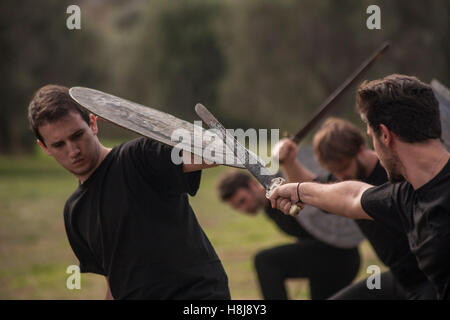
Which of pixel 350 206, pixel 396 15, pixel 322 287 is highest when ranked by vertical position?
pixel 396 15

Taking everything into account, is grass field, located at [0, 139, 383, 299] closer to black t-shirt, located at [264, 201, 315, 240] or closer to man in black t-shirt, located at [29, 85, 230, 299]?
black t-shirt, located at [264, 201, 315, 240]

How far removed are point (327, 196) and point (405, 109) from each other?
576 mm

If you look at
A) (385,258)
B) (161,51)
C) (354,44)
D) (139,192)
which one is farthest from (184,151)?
(161,51)

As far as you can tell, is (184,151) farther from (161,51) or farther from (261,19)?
(161,51)

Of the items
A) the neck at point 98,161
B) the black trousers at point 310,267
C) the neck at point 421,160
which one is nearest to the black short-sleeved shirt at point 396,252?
the neck at point 421,160

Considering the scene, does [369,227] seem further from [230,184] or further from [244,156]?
[230,184]

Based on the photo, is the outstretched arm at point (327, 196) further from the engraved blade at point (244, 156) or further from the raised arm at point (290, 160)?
the raised arm at point (290, 160)

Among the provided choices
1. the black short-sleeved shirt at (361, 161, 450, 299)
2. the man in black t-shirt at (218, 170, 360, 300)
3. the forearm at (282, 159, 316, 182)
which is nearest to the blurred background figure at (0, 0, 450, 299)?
the man in black t-shirt at (218, 170, 360, 300)

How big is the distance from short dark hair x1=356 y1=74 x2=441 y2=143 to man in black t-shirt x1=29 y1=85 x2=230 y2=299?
0.79m

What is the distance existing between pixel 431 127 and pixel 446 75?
15.4 meters

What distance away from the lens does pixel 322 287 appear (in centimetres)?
476

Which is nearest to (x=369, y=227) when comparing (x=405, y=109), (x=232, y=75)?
(x=405, y=109)

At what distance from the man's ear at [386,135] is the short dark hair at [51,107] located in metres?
1.48

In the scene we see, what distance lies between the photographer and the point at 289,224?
4965 mm
